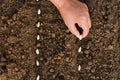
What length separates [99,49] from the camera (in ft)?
6.45

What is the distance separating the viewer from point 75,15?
1793mm

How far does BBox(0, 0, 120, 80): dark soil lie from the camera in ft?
6.22

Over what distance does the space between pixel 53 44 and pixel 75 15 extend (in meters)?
0.25

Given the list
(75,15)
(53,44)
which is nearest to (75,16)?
(75,15)

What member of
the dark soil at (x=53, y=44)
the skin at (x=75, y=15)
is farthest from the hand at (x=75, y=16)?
the dark soil at (x=53, y=44)

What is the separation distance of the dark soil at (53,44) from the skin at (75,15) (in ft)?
0.55

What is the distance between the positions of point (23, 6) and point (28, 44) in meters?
0.23

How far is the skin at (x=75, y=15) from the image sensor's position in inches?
69.6

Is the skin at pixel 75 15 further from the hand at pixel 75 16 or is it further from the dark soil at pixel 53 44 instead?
the dark soil at pixel 53 44

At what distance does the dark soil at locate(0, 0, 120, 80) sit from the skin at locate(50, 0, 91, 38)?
0.17 metres

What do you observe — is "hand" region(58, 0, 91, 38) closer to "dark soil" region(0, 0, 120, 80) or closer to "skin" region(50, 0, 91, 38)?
"skin" region(50, 0, 91, 38)

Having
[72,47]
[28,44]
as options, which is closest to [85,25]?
[72,47]

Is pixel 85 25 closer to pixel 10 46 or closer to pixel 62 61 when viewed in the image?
pixel 62 61

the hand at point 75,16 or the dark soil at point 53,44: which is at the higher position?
the hand at point 75,16
